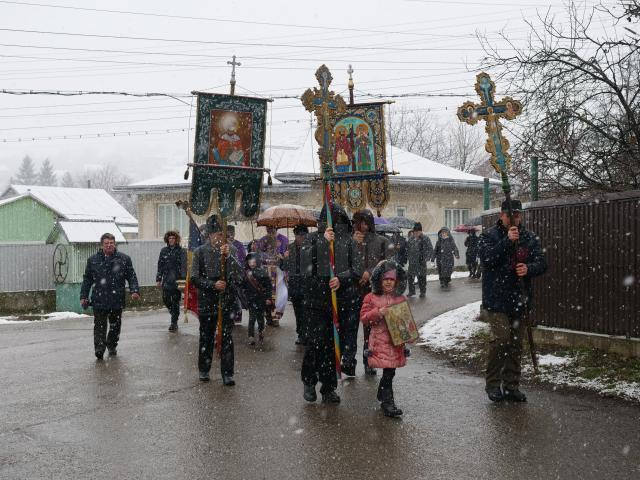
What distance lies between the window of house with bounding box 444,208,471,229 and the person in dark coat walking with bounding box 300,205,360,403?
25.2 metres

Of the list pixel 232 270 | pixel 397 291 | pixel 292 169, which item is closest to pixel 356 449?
pixel 397 291

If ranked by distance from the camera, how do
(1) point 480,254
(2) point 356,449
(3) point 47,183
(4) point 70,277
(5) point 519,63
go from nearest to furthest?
(2) point 356,449 → (1) point 480,254 → (5) point 519,63 → (4) point 70,277 → (3) point 47,183

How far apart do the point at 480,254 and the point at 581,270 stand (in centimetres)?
250

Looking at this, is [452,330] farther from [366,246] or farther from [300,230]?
[366,246]

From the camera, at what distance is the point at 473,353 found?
412 inches

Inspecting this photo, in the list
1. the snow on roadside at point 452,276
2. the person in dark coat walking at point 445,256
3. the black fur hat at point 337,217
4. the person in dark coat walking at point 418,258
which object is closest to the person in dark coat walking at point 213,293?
the black fur hat at point 337,217

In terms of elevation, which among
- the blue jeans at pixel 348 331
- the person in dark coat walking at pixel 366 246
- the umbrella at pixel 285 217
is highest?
the umbrella at pixel 285 217

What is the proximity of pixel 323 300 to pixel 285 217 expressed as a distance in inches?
304

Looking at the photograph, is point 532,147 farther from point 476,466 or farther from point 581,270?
point 476,466

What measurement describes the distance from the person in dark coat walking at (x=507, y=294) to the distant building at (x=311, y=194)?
19750 millimetres

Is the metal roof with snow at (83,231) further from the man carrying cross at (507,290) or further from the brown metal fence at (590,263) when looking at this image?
the man carrying cross at (507,290)

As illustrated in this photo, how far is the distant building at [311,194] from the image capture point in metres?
28.8

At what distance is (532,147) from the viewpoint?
11938 mm

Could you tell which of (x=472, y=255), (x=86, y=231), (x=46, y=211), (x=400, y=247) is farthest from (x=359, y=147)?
(x=46, y=211)
